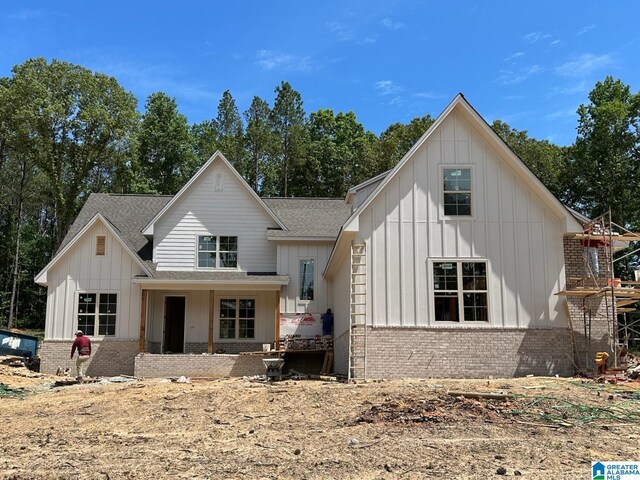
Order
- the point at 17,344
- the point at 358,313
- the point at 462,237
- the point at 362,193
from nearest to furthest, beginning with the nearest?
the point at 358,313 → the point at 462,237 → the point at 362,193 → the point at 17,344

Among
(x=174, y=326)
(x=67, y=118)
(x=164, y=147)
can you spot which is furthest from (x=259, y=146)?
(x=174, y=326)

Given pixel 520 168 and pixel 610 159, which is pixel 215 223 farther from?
pixel 610 159

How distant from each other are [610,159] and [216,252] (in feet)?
88.3

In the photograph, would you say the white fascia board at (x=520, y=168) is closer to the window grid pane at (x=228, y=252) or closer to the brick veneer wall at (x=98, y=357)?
the window grid pane at (x=228, y=252)

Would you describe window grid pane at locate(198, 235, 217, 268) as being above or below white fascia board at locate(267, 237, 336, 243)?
below

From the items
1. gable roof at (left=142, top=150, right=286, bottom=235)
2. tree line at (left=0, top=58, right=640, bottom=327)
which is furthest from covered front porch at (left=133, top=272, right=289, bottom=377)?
tree line at (left=0, top=58, right=640, bottom=327)

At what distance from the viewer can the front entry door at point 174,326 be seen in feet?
80.3

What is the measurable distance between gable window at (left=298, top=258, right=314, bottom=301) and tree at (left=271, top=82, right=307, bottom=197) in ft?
90.4

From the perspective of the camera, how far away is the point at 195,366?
21297 millimetres

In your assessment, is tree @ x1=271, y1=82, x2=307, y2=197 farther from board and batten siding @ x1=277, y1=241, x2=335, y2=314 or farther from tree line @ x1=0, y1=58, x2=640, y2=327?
board and batten siding @ x1=277, y1=241, x2=335, y2=314

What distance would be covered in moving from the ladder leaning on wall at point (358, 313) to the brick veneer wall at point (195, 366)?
551 centimetres

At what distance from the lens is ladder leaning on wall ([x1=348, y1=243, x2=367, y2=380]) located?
16609mm

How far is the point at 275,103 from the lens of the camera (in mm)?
51500

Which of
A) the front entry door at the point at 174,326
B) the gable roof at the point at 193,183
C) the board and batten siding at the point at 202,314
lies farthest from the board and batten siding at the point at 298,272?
the front entry door at the point at 174,326
